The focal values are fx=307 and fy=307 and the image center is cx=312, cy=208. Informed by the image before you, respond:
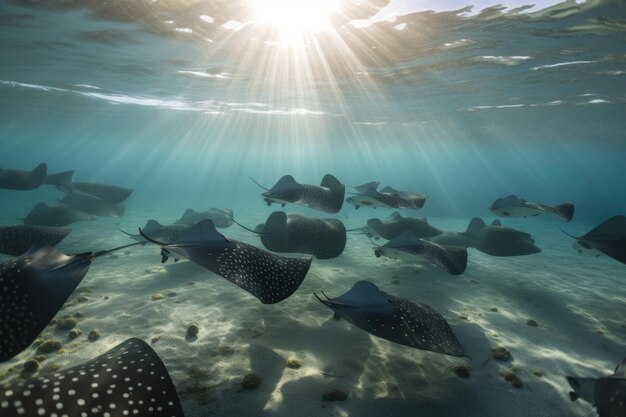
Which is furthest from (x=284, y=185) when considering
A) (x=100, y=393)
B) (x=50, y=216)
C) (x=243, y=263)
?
(x=50, y=216)

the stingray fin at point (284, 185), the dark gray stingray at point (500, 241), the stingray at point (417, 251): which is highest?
the stingray fin at point (284, 185)

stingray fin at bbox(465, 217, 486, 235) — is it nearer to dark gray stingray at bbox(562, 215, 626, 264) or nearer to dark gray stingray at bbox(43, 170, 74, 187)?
dark gray stingray at bbox(562, 215, 626, 264)

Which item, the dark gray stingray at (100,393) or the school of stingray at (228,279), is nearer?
the dark gray stingray at (100,393)

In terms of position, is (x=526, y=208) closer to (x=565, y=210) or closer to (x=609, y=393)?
(x=565, y=210)

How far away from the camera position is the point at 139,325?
5824 millimetres

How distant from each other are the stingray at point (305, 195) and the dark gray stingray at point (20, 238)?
5.09 m

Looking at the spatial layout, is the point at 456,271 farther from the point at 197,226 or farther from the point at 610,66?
the point at 610,66

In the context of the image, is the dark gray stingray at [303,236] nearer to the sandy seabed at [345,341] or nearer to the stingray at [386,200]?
the sandy seabed at [345,341]

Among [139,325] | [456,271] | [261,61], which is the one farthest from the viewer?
[261,61]

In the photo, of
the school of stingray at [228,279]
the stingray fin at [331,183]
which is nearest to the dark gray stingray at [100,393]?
the school of stingray at [228,279]

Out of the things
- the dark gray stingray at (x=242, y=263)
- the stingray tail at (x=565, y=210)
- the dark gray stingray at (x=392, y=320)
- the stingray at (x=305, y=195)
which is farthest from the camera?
the stingray tail at (x=565, y=210)

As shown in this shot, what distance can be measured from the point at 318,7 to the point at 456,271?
1046 centimetres

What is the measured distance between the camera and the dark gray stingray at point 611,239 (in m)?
6.11

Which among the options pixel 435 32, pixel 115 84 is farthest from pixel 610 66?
pixel 115 84
